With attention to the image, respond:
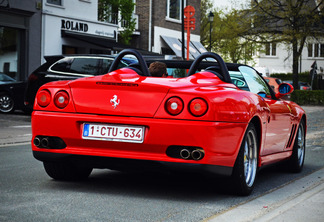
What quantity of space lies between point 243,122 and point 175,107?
704 millimetres

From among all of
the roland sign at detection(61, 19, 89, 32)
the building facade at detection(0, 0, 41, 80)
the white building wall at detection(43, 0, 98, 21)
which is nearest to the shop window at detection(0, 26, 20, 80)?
the building facade at detection(0, 0, 41, 80)

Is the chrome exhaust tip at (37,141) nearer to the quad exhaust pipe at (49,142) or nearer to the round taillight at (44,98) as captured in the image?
the quad exhaust pipe at (49,142)

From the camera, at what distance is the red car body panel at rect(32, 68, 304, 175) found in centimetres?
531

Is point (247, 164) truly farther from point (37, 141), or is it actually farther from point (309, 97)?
point (309, 97)

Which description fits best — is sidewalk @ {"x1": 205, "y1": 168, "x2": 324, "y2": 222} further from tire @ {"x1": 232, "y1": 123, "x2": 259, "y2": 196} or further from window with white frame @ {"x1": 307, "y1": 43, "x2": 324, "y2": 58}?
window with white frame @ {"x1": 307, "y1": 43, "x2": 324, "y2": 58}

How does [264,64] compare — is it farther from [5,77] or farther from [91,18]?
[5,77]

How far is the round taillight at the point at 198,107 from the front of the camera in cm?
530

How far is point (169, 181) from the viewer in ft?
21.9

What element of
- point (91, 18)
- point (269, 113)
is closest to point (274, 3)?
point (91, 18)

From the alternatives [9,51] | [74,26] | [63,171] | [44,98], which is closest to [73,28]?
[74,26]

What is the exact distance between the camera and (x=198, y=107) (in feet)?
17.4

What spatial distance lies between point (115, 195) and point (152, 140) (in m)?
0.67

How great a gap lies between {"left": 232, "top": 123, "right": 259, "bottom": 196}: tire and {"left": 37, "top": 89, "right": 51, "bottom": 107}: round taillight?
1772 millimetres

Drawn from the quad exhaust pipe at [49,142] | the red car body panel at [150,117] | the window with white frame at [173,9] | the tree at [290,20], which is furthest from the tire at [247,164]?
the window with white frame at [173,9]
